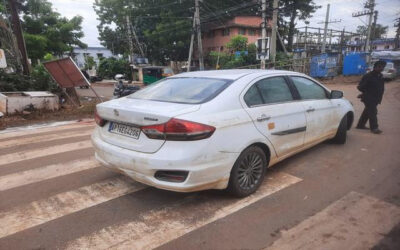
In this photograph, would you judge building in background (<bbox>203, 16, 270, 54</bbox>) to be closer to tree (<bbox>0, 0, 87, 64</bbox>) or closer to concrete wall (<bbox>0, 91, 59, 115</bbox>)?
tree (<bbox>0, 0, 87, 64</bbox>)

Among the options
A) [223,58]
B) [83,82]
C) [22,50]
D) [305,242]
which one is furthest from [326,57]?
[305,242]

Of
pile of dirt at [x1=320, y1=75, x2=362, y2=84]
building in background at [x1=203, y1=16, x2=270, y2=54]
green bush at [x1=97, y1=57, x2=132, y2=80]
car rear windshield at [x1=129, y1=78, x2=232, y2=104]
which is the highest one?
building in background at [x1=203, y1=16, x2=270, y2=54]

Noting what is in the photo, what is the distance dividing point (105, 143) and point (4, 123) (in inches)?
251

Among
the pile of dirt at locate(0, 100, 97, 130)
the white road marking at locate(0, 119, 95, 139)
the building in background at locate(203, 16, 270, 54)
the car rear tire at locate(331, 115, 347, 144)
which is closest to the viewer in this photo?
the car rear tire at locate(331, 115, 347, 144)

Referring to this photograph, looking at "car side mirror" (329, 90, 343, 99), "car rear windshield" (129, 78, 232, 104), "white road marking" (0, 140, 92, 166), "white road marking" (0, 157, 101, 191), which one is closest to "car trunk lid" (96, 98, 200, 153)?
"car rear windshield" (129, 78, 232, 104)

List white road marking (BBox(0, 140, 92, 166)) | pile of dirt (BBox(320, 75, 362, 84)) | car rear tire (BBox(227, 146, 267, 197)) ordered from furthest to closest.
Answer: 1. pile of dirt (BBox(320, 75, 362, 84))
2. white road marking (BBox(0, 140, 92, 166))
3. car rear tire (BBox(227, 146, 267, 197))

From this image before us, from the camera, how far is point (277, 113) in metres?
3.66

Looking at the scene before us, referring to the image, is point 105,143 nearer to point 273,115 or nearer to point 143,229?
point 143,229

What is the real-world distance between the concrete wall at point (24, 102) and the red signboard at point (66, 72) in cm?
84

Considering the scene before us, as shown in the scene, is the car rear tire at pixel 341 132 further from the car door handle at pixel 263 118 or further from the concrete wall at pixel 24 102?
the concrete wall at pixel 24 102

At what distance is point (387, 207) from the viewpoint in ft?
10.4

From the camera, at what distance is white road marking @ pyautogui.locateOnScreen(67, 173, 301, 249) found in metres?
2.55

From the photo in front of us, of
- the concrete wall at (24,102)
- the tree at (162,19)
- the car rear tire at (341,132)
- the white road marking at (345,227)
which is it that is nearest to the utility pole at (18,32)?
the concrete wall at (24,102)

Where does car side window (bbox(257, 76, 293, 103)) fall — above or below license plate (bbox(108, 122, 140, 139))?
above
